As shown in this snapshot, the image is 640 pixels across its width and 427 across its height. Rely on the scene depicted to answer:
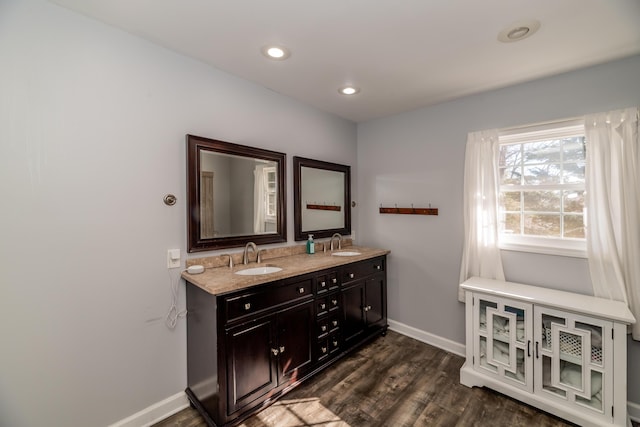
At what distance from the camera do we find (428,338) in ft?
9.43

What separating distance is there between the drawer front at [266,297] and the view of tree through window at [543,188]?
1912mm

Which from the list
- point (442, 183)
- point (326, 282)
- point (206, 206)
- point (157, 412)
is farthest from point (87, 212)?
point (442, 183)

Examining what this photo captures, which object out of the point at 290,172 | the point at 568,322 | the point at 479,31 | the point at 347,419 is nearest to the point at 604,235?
the point at 568,322

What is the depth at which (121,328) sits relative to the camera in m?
1.67

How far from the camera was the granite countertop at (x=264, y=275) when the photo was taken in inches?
65.4

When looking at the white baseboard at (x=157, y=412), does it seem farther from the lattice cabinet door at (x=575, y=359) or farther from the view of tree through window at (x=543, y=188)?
the view of tree through window at (x=543, y=188)

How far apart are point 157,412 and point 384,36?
9.51 ft

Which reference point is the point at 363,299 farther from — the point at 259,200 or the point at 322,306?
the point at 259,200

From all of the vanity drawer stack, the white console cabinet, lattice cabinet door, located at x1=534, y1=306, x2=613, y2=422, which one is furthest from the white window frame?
lattice cabinet door, located at x1=534, y1=306, x2=613, y2=422

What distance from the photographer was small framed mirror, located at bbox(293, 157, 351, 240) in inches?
108

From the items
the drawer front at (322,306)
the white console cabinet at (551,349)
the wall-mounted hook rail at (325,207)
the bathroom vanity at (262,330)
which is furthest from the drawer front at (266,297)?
the white console cabinet at (551,349)

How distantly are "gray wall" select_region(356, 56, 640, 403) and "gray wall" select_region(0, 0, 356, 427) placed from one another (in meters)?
2.05

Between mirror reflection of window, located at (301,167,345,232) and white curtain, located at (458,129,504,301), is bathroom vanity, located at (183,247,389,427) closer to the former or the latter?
mirror reflection of window, located at (301,167,345,232)

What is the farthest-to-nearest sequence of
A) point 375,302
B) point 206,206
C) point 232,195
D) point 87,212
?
point 375,302 < point 232,195 < point 206,206 < point 87,212
